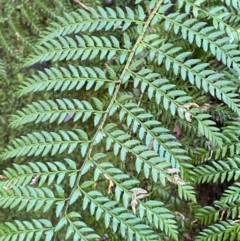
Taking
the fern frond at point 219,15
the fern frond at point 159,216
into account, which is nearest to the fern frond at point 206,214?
the fern frond at point 159,216

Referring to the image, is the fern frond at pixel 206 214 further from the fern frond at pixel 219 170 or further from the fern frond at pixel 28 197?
the fern frond at pixel 28 197

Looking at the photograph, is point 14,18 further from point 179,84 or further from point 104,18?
point 179,84

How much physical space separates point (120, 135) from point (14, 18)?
0.85 metres

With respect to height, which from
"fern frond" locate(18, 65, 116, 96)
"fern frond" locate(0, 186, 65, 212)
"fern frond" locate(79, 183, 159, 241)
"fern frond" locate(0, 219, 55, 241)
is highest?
"fern frond" locate(18, 65, 116, 96)

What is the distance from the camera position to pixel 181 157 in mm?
1660

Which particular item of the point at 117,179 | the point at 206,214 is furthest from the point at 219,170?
the point at 117,179

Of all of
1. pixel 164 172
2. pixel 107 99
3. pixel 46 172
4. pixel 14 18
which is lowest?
pixel 46 172

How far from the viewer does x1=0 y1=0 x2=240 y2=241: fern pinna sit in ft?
5.34

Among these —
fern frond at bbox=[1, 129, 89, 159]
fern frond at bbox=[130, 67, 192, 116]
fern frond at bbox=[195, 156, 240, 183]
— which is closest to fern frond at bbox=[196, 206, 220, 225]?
fern frond at bbox=[195, 156, 240, 183]

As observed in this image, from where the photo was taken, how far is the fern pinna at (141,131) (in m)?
1.63

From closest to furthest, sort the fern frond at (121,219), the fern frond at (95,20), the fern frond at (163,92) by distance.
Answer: the fern frond at (121,219), the fern frond at (163,92), the fern frond at (95,20)

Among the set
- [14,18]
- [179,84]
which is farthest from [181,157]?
[14,18]

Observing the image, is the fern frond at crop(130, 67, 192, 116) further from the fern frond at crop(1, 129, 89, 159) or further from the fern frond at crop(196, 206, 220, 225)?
the fern frond at crop(196, 206, 220, 225)

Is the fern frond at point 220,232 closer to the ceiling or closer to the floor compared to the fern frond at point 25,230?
closer to the ceiling
